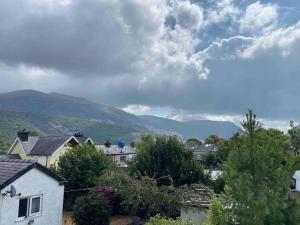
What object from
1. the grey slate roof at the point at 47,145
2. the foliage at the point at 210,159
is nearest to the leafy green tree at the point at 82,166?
the grey slate roof at the point at 47,145

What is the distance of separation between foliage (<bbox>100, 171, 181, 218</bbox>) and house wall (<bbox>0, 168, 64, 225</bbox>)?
265 inches

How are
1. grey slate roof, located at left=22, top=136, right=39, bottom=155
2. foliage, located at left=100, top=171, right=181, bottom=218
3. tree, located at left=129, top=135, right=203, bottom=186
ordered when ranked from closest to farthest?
foliage, located at left=100, top=171, right=181, bottom=218 < tree, located at left=129, top=135, right=203, bottom=186 < grey slate roof, located at left=22, top=136, right=39, bottom=155

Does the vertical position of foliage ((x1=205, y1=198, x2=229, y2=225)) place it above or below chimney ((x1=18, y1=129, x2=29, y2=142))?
below

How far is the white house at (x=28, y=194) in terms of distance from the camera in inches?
791

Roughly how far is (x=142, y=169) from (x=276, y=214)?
2611 centimetres

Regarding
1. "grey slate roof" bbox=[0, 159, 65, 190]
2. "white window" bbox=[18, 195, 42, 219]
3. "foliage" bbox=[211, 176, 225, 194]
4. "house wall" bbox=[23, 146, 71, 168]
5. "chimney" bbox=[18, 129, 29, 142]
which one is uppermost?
"chimney" bbox=[18, 129, 29, 142]

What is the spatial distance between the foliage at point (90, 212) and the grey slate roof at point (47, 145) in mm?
26890

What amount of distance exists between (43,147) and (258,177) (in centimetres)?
4785

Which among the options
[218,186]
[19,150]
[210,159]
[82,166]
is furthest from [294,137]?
[19,150]

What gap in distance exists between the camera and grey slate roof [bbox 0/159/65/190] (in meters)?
20.3

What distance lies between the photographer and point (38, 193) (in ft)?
73.6

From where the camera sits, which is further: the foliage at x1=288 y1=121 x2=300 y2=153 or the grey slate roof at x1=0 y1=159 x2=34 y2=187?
the foliage at x1=288 y1=121 x2=300 y2=153

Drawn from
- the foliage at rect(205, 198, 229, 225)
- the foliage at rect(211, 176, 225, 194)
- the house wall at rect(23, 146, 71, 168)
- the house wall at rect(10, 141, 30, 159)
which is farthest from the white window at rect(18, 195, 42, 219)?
the house wall at rect(10, 141, 30, 159)

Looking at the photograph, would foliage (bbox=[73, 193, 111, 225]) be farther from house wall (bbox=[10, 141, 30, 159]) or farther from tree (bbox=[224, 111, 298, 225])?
house wall (bbox=[10, 141, 30, 159])
